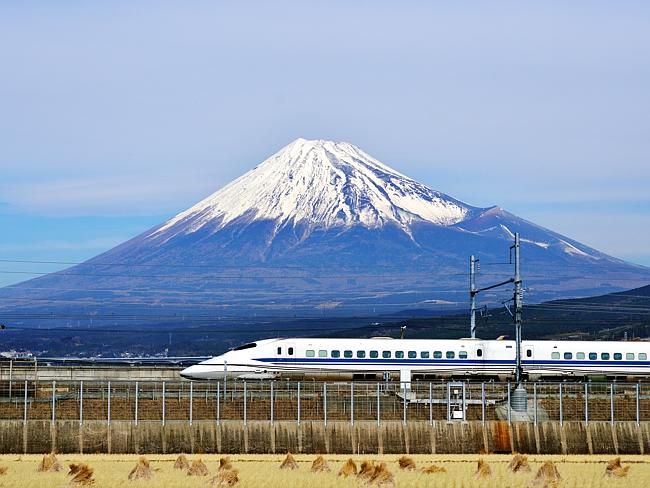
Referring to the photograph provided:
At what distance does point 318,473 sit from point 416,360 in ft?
148

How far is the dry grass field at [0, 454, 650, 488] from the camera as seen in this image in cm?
4862

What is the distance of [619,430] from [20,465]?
2553 centimetres

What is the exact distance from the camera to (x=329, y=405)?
2518 inches

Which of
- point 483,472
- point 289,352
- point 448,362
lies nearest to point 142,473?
point 483,472

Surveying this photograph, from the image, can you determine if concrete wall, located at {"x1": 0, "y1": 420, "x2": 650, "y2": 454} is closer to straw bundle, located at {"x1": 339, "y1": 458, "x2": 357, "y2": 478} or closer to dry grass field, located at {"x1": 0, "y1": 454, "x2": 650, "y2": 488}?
dry grass field, located at {"x1": 0, "y1": 454, "x2": 650, "y2": 488}

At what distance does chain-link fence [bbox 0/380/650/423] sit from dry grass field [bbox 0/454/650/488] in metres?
2.82

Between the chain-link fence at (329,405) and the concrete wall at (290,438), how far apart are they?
1.68 feet

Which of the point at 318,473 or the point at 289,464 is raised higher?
the point at 289,464

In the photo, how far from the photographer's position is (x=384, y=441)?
61.7 meters

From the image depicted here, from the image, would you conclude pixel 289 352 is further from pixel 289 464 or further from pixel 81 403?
pixel 289 464

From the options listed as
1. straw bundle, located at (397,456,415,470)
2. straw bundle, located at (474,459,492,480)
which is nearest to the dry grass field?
straw bundle, located at (397,456,415,470)

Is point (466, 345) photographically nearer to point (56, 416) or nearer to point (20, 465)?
point (56, 416)

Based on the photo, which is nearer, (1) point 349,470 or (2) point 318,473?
(1) point 349,470

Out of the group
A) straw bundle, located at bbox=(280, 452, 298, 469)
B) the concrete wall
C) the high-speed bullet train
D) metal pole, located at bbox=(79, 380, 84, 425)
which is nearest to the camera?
straw bundle, located at bbox=(280, 452, 298, 469)
